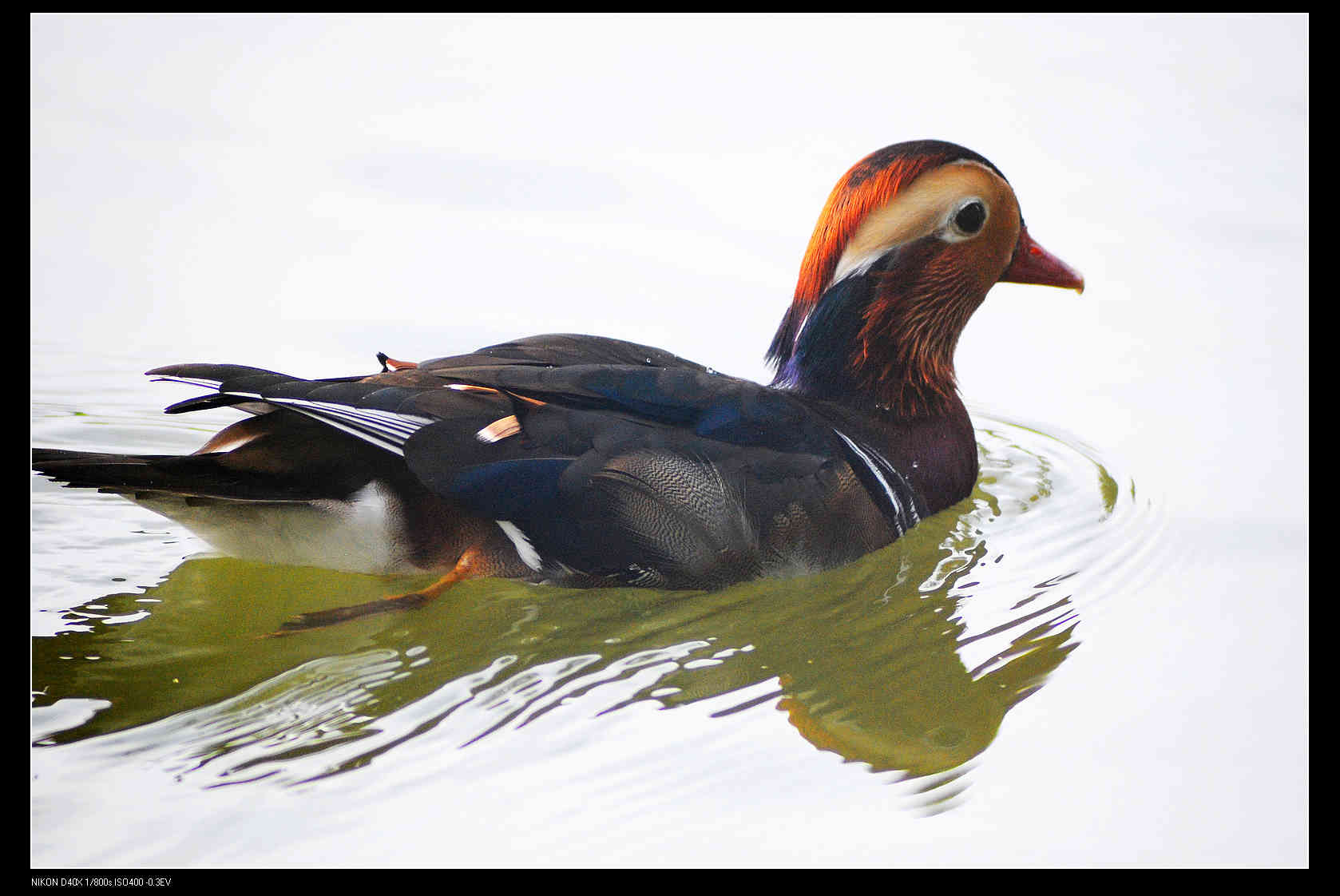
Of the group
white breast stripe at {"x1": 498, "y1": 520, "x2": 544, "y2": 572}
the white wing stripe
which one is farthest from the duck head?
the white wing stripe

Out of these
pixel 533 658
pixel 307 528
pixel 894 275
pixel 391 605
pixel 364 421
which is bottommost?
pixel 533 658

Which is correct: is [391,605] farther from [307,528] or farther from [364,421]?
[364,421]

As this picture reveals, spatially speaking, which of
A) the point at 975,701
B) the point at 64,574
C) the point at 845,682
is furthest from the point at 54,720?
the point at 975,701

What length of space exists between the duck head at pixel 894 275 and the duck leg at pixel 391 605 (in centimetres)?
129

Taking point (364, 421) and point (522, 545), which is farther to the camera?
point (522, 545)

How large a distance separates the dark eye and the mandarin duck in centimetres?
8

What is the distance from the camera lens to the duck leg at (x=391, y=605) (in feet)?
13.6

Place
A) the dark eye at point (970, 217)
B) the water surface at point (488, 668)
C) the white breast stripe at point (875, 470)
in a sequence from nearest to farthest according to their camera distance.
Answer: the water surface at point (488, 668)
the white breast stripe at point (875, 470)
the dark eye at point (970, 217)

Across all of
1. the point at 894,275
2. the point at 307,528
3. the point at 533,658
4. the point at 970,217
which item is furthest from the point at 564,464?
the point at 970,217

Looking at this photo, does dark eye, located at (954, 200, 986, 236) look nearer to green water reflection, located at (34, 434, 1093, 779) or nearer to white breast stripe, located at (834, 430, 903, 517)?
white breast stripe, located at (834, 430, 903, 517)

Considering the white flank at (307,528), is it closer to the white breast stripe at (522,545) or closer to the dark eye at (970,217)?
the white breast stripe at (522,545)

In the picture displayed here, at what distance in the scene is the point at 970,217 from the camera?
4.88m

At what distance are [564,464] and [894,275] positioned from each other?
1.41 metres

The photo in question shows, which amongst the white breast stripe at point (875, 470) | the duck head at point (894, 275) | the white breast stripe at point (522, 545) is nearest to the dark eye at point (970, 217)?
the duck head at point (894, 275)
